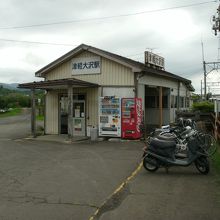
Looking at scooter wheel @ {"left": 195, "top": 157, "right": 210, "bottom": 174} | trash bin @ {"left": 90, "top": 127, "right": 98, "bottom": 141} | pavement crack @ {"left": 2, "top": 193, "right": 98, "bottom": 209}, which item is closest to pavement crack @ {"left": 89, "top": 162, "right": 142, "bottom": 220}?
pavement crack @ {"left": 2, "top": 193, "right": 98, "bottom": 209}

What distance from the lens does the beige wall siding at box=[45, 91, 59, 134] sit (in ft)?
67.7

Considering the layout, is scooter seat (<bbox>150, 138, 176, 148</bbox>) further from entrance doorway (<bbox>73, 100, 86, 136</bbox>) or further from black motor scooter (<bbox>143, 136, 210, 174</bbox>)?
entrance doorway (<bbox>73, 100, 86, 136</bbox>)

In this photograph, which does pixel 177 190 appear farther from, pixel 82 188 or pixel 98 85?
pixel 98 85

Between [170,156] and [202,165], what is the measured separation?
840mm

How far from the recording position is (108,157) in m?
12.4

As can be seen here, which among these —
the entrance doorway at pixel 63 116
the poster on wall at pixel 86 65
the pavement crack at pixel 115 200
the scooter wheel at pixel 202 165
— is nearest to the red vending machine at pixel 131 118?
the poster on wall at pixel 86 65

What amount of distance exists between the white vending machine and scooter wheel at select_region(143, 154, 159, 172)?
26.9 ft

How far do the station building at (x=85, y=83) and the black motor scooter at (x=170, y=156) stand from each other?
8.28 meters

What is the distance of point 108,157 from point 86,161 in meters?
1.08

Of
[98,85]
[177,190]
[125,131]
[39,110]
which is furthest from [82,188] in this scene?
[39,110]

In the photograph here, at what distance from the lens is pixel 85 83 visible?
1791 cm

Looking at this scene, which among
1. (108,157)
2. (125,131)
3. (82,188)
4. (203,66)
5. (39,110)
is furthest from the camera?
(39,110)

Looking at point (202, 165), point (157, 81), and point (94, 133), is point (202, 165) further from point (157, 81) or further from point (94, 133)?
point (157, 81)

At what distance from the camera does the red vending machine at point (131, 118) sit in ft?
57.1
